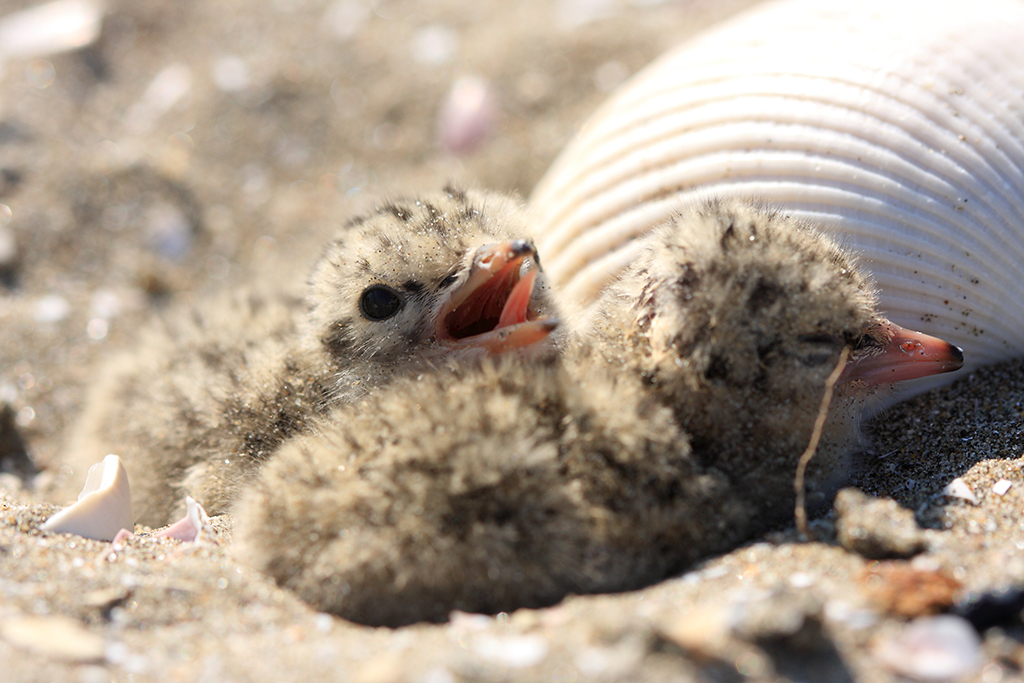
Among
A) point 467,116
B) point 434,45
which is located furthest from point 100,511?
point 434,45

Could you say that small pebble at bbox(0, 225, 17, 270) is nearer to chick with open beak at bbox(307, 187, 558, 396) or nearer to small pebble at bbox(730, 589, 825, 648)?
chick with open beak at bbox(307, 187, 558, 396)

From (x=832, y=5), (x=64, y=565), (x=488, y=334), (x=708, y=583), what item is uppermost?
(x=832, y=5)

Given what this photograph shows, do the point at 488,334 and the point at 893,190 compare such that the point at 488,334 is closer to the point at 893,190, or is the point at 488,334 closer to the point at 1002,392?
the point at 893,190

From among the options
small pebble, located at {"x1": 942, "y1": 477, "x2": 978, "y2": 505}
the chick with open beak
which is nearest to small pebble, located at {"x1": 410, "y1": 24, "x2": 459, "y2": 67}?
the chick with open beak

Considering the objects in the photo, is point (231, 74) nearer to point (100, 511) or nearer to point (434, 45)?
point (434, 45)

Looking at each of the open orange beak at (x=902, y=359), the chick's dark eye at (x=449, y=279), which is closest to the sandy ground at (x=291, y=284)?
the open orange beak at (x=902, y=359)

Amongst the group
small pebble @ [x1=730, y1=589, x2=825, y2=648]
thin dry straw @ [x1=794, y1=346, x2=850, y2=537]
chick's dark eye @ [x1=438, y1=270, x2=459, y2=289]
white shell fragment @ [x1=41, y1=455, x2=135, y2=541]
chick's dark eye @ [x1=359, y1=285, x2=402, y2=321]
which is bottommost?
small pebble @ [x1=730, y1=589, x2=825, y2=648]

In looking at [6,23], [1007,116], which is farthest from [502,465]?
[6,23]
